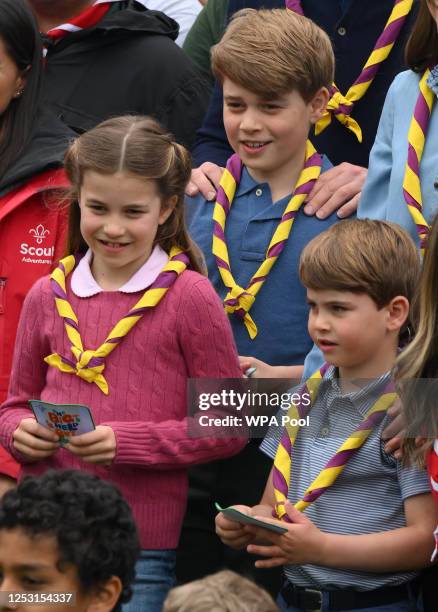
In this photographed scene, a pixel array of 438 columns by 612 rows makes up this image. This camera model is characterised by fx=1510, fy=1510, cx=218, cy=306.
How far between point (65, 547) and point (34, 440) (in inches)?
31.4

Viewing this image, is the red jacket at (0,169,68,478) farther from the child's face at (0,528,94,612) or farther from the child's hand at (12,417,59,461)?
the child's face at (0,528,94,612)

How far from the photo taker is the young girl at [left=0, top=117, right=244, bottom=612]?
16.8ft

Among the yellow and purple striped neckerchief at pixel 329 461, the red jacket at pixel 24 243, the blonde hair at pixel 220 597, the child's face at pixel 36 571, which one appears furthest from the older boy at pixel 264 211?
the child's face at pixel 36 571

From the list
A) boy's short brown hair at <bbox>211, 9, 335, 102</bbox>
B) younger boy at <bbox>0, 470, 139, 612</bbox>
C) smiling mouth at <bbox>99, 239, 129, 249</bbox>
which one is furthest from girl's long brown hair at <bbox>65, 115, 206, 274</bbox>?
younger boy at <bbox>0, 470, 139, 612</bbox>

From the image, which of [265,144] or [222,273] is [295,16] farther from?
[222,273]

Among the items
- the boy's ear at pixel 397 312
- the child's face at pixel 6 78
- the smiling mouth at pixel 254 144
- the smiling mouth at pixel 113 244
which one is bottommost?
the boy's ear at pixel 397 312

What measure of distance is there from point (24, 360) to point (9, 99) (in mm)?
1245

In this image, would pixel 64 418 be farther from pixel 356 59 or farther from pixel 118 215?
pixel 356 59

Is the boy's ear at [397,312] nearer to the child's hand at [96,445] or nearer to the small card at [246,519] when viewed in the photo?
the small card at [246,519]

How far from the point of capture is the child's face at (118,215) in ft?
17.1

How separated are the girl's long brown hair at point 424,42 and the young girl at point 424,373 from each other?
2.98 ft

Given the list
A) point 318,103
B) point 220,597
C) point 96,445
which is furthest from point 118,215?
point 220,597

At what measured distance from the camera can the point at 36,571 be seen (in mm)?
4332

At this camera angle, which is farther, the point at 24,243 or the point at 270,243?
the point at 24,243
